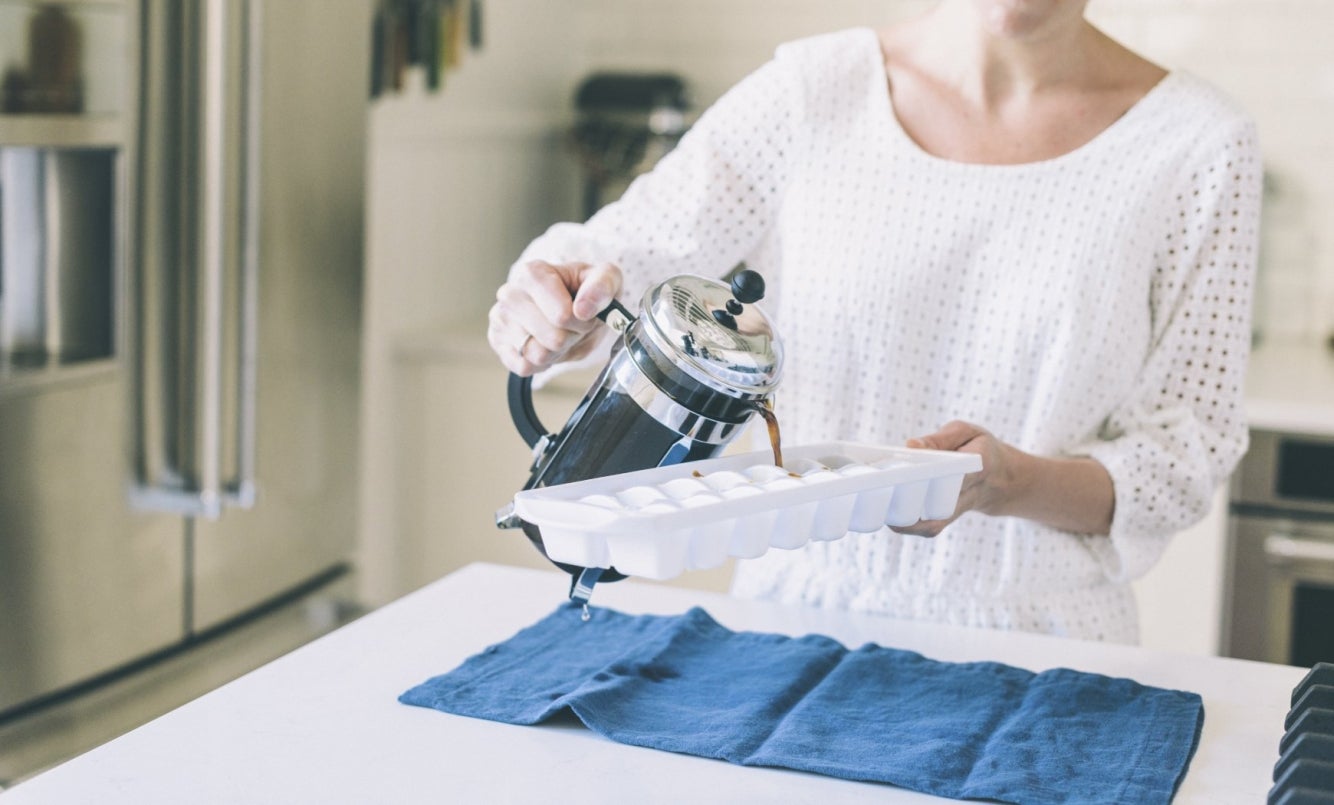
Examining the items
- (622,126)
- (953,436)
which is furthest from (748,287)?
(622,126)

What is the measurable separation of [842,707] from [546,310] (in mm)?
407

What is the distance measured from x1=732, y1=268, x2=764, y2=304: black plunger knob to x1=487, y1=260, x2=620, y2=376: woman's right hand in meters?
0.14

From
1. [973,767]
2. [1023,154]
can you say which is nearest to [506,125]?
[1023,154]

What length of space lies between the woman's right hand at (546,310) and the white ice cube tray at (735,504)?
185mm

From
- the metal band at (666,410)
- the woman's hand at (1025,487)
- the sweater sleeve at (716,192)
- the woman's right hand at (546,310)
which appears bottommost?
the woman's hand at (1025,487)

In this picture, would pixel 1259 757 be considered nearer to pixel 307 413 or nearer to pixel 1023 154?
pixel 1023 154

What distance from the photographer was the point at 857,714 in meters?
1.14

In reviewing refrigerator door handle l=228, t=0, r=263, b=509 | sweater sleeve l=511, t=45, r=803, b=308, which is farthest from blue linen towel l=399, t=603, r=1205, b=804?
refrigerator door handle l=228, t=0, r=263, b=509

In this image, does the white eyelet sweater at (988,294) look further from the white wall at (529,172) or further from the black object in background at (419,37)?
the black object in background at (419,37)

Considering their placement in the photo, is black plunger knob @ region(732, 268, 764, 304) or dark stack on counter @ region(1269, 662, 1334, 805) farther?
black plunger knob @ region(732, 268, 764, 304)

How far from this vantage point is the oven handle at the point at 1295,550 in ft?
8.16

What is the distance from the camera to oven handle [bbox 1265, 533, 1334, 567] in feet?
8.16

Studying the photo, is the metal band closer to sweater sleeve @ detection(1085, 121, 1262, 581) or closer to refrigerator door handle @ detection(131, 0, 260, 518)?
sweater sleeve @ detection(1085, 121, 1262, 581)

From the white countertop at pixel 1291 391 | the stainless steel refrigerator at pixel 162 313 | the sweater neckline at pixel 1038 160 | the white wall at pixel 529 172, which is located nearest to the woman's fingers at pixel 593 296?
the sweater neckline at pixel 1038 160
